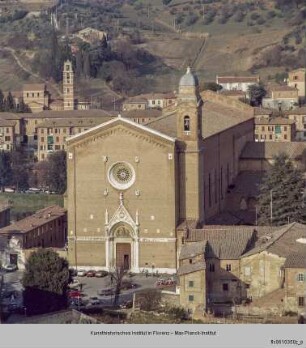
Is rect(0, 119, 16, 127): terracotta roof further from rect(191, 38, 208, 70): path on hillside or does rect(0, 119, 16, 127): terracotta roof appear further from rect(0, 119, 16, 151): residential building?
rect(191, 38, 208, 70): path on hillside

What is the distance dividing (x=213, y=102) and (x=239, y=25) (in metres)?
32.2

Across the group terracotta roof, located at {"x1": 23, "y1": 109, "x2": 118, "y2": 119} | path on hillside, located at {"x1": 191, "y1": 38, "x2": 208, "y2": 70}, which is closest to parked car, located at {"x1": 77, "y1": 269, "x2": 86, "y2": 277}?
terracotta roof, located at {"x1": 23, "y1": 109, "x2": 118, "y2": 119}

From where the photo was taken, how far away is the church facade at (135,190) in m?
25.1

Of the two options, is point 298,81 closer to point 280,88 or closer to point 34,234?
point 280,88

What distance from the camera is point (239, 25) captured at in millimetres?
64625

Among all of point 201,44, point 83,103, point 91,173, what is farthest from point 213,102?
point 201,44

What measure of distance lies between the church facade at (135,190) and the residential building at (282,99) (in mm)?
23929

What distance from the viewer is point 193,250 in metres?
22.8

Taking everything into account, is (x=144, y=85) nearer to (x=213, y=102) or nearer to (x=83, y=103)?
(x=83, y=103)

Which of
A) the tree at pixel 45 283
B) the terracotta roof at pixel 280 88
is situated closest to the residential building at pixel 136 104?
the terracotta roof at pixel 280 88

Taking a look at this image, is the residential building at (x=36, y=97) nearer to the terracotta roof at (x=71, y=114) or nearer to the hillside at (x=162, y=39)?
the hillside at (x=162, y=39)

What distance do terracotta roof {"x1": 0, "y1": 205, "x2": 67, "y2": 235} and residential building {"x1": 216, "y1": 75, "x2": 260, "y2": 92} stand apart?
23524 millimetres

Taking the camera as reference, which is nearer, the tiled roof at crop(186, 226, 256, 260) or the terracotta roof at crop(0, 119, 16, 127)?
the tiled roof at crop(186, 226, 256, 260)

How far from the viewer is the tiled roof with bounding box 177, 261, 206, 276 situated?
2158cm
